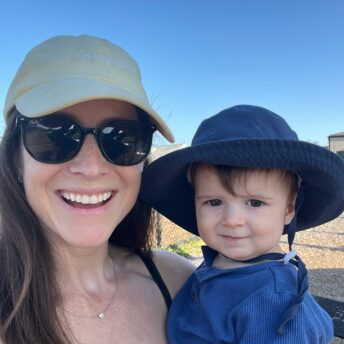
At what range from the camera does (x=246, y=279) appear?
1460 mm

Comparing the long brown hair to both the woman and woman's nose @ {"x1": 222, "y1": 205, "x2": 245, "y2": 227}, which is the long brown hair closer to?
the woman

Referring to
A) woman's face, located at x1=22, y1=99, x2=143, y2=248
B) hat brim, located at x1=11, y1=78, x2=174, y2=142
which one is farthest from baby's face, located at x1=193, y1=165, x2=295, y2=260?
hat brim, located at x1=11, y1=78, x2=174, y2=142

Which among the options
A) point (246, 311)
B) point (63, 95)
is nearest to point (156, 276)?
point (246, 311)

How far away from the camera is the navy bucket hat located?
4.62 feet

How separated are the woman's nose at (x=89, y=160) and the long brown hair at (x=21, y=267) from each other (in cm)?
24

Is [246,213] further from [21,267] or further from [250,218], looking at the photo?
[21,267]

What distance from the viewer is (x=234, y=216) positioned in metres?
1.52

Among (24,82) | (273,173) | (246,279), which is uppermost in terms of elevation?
(24,82)

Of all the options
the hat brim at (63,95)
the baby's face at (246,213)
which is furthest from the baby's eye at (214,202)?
the hat brim at (63,95)

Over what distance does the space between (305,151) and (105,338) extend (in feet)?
3.33

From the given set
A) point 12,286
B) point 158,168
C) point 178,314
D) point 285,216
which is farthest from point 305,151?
point 12,286

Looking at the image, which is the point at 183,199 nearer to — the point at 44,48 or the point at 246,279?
the point at 246,279

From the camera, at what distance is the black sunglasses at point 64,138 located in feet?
4.61

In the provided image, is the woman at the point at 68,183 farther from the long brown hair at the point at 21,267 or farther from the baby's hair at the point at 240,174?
the baby's hair at the point at 240,174
